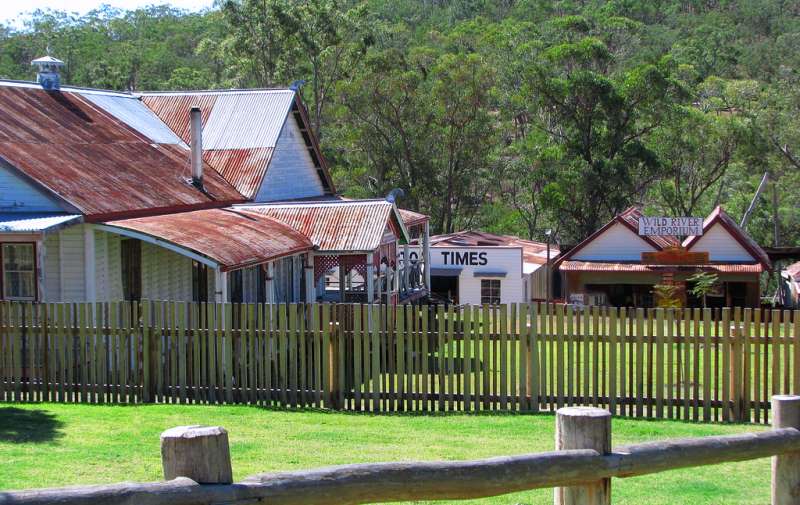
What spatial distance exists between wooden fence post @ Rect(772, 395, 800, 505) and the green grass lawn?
2.05m

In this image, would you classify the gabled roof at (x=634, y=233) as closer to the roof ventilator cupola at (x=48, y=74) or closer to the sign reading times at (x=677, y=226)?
the sign reading times at (x=677, y=226)

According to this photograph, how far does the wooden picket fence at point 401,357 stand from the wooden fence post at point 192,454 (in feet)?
29.6

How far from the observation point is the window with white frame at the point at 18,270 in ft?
59.6

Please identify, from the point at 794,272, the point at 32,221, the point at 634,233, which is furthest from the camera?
the point at 794,272

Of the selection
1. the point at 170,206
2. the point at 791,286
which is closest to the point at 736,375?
the point at 170,206

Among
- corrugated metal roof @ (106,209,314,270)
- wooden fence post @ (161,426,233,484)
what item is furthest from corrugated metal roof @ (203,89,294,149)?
wooden fence post @ (161,426,233,484)

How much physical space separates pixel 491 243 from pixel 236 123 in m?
12.0

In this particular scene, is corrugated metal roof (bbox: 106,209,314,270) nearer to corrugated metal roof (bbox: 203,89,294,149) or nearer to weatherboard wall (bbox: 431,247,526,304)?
corrugated metal roof (bbox: 203,89,294,149)

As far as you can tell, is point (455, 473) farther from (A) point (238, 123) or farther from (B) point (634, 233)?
(B) point (634, 233)

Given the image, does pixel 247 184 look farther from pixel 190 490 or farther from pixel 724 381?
pixel 190 490

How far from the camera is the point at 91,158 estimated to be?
2206 cm

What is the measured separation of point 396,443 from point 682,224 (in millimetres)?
25272

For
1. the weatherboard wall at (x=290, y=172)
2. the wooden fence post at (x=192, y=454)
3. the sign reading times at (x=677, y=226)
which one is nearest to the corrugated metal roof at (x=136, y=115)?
the weatherboard wall at (x=290, y=172)

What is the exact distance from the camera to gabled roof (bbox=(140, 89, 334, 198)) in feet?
92.3
